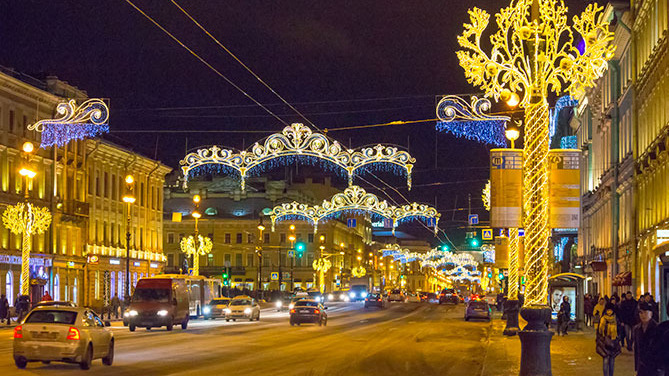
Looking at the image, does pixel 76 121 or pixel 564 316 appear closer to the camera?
pixel 76 121

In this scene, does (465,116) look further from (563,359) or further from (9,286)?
(9,286)

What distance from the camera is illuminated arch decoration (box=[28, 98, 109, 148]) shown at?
3316 cm

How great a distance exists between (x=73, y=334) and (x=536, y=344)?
1071cm

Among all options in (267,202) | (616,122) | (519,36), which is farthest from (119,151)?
(519,36)

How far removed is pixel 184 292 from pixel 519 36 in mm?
32963

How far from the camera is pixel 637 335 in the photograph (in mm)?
12523

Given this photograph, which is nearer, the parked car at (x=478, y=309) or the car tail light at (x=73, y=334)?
the car tail light at (x=73, y=334)

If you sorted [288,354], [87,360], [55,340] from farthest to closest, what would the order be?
1. [288,354]
2. [87,360]
3. [55,340]

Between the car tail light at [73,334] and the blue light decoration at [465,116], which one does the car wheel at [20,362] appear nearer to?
the car tail light at [73,334]

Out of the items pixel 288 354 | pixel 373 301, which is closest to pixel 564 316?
pixel 288 354

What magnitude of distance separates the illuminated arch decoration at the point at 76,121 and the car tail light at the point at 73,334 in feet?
38.1

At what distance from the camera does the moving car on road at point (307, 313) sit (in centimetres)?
4934

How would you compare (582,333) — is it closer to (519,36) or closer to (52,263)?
(519,36)

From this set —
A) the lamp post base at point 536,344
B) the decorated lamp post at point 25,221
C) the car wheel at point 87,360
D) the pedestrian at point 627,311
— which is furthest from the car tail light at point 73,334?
the decorated lamp post at point 25,221
